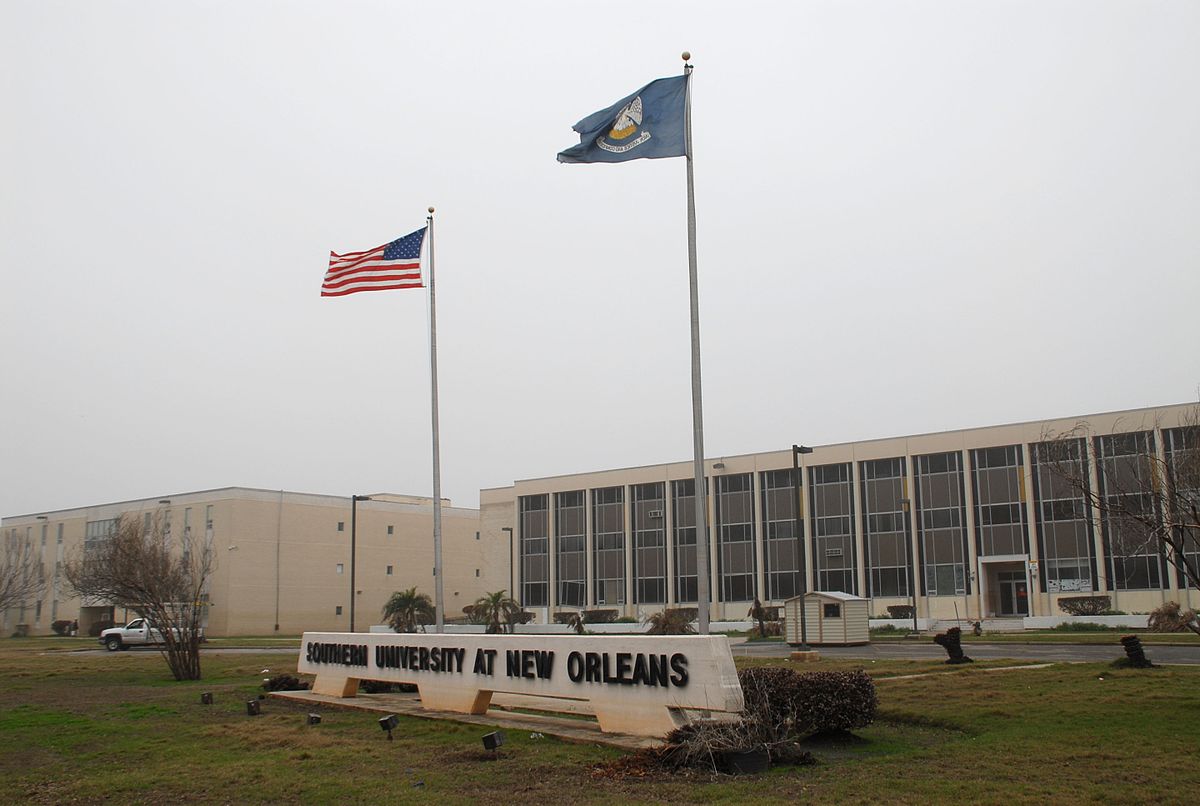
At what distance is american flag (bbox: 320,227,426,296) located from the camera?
23469 millimetres

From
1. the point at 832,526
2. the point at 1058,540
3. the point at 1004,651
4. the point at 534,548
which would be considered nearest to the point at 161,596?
the point at 1004,651

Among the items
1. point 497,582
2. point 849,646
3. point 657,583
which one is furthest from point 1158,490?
point 497,582

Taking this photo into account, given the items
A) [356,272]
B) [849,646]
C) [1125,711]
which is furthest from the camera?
[849,646]

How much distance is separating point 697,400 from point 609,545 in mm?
57767

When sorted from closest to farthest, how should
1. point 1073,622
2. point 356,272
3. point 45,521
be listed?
point 356,272
point 1073,622
point 45,521

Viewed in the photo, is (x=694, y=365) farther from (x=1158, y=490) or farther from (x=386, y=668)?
(x=386, y=668)

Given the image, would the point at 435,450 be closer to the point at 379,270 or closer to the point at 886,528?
the point at 379,270

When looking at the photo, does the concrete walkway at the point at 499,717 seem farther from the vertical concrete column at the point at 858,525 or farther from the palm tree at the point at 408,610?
the vertical concrete column at the point at 858,525

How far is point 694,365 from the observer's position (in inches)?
612

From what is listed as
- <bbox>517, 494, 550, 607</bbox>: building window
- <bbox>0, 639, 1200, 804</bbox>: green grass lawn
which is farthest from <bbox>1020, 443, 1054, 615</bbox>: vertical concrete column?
<bbox>0, 639, 1200, 804</bbox>: green grass lawn

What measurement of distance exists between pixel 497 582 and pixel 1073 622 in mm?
43814

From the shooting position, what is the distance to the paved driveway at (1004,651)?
26.4 m

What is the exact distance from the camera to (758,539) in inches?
2544

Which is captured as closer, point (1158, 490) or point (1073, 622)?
point (1158, 490)
